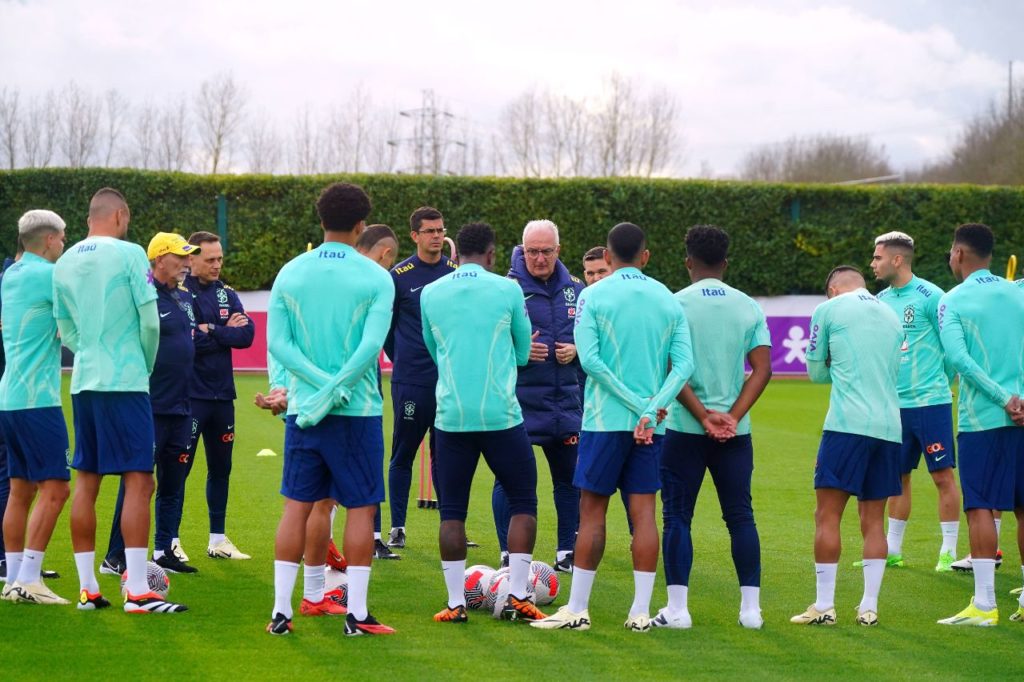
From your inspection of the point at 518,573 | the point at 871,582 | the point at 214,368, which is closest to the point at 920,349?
the point at 871,582

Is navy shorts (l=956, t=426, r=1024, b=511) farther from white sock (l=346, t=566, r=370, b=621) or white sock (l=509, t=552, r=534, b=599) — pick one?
white sock (l=346, t=566, r=370, b=621)

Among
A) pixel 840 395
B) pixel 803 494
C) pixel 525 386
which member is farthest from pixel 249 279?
pixel 840 395

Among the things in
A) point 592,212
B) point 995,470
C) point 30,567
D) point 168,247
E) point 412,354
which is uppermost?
point 592,212

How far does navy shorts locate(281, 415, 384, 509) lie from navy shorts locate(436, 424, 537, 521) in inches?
17.0

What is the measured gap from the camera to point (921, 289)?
8445mm

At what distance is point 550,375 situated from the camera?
818 centimetres

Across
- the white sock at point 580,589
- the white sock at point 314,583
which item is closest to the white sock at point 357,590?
the white sock at point 314,583

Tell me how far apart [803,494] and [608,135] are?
1541 inches

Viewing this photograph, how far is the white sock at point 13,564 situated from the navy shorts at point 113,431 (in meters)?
0.86

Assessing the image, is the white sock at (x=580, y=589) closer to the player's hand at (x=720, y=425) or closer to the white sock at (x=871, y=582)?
the player's hand at (x=720, y=425)

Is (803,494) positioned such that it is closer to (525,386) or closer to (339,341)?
(525,386)

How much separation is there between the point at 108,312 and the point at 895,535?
5564 mm

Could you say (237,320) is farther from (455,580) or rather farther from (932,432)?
(932,432)

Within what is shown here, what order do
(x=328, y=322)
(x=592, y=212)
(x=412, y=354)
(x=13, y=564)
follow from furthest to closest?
(x=592, y=212), (x=412, y=354), (x=13, y=564), (x=328, y=322)
